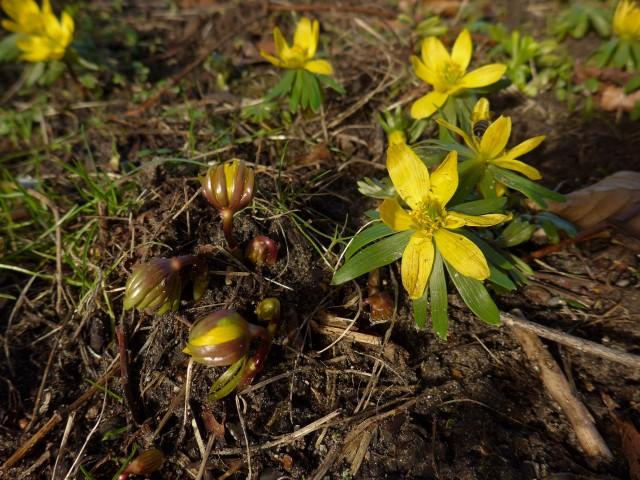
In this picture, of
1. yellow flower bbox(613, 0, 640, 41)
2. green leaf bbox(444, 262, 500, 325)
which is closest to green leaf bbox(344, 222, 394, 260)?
green leaf bbox(444, 262, 500, 325)

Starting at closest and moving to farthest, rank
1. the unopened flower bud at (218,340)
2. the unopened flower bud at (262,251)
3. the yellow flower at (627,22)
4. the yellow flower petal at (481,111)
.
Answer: the unopened flower bud at (218,340), the unopened flower bud at (262,251), the yellow flower petal at (481,111), the yellow flower at (627,22)

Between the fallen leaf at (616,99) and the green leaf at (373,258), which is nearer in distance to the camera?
the green leaf at (373,258)

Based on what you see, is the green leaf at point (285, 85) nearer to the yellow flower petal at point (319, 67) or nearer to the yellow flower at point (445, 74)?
the yellow flower petal at point (319, 67)

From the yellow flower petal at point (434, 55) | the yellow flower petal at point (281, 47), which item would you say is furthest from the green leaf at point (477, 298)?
the yellow flower petal at point (281, 47)

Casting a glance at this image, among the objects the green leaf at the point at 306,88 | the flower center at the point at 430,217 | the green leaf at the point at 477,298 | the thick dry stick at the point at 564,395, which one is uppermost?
the green leaf at the point at 306,88

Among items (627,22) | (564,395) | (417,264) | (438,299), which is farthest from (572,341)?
(627,22)

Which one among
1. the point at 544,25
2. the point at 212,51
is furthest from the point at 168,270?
the point at 544,25

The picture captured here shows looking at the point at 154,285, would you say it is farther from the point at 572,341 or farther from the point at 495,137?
the point at 572,341
